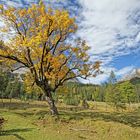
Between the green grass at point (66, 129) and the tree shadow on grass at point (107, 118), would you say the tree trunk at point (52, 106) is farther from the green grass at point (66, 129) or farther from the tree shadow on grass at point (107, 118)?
the green grass at point (66, 129)

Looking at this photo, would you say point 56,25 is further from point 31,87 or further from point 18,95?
point 18,95

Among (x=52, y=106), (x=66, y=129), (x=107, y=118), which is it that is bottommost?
(x=66, y=129)

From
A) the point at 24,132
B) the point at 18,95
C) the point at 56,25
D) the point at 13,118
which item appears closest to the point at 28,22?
the point at 56,25

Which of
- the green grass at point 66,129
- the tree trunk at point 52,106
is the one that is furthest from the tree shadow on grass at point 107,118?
the tree trunk at point 52,106

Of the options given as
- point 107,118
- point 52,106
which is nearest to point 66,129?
point 52,106

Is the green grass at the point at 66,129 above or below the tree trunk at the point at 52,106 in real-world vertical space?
below

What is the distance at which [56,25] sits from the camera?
36.4 meters

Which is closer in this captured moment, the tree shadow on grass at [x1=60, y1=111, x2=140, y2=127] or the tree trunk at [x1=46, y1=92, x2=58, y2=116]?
the tree shadow on grass at [x1=60, y1=111, x2=140, y2=127]

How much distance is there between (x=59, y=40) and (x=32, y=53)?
4381mm

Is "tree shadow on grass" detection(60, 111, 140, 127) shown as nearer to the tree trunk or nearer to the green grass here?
the green grass

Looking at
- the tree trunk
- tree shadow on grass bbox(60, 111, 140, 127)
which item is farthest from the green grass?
the tree trunk

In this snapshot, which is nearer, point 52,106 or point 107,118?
point 107,118

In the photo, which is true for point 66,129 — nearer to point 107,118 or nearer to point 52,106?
point 52,106

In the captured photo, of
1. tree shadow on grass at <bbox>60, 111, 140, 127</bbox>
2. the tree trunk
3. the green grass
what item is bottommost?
the green grass
